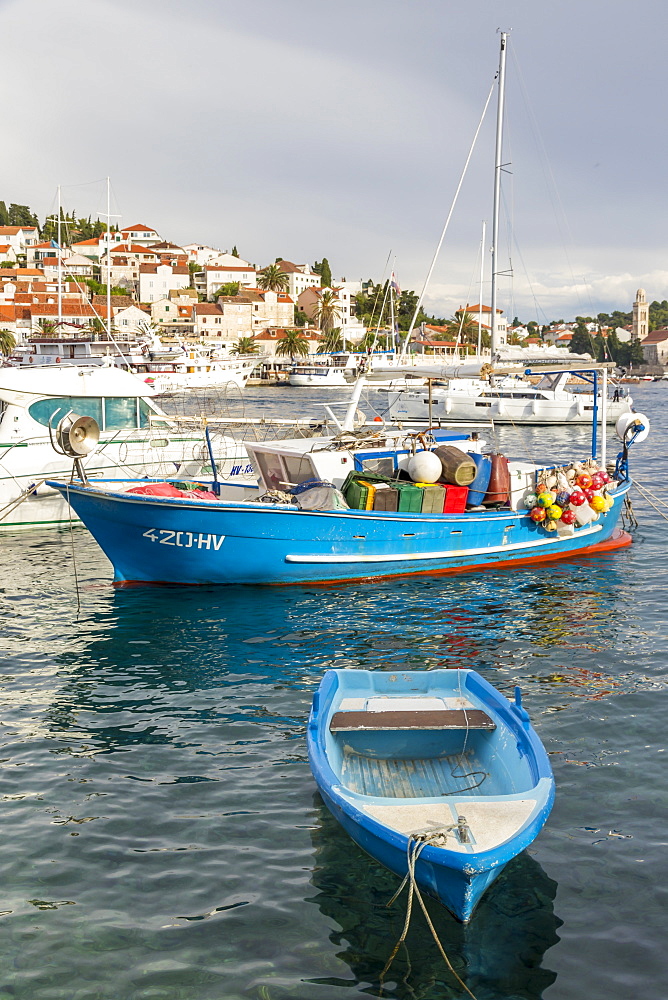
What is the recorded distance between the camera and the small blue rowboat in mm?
6105

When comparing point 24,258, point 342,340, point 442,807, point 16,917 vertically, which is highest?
point 24,258

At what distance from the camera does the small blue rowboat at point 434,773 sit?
611 centimetres

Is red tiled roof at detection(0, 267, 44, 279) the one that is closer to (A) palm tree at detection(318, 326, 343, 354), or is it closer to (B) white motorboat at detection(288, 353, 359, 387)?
(A) palm tree at detection(318, 326, 343, 354)

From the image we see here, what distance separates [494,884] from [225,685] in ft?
17.5

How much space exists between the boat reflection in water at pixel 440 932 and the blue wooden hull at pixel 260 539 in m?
8.72

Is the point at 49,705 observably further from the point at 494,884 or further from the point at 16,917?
the point at 494,884

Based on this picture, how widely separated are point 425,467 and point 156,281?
14463cm

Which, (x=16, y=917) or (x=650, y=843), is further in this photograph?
(x=650, y=843)

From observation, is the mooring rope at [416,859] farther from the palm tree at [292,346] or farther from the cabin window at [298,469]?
the palm tree at [292,346]

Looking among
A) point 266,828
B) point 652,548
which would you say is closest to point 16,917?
point 266,828

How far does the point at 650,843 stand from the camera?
7750 mm

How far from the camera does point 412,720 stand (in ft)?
27.5

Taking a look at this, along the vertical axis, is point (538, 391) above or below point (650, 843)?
above

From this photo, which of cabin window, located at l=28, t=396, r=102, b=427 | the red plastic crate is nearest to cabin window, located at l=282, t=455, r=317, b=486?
the red plastic crate
